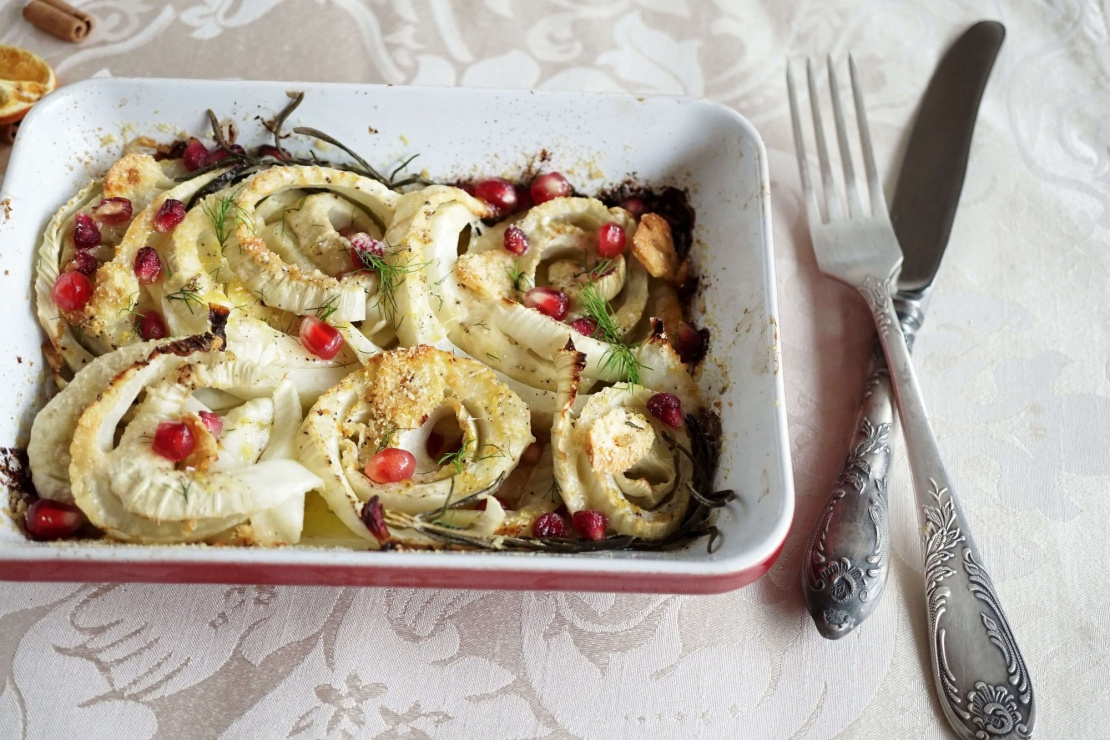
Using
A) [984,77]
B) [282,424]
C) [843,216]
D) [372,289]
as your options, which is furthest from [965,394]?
[282,424]

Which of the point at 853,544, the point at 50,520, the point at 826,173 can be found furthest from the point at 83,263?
the point at 826,173

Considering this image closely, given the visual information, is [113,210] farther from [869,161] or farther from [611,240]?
[869,161]

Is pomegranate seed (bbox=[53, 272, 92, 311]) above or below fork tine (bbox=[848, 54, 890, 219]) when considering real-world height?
above

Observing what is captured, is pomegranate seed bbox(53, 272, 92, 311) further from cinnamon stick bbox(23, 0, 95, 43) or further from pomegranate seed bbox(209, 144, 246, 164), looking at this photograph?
cinnamon stick bbox(23, 0, 95, 43)

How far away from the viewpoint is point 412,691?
2324mm

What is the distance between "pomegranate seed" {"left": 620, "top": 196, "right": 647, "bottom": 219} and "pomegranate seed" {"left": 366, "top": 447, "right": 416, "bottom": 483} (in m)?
1.16

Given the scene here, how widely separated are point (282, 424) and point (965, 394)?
221 centimetres

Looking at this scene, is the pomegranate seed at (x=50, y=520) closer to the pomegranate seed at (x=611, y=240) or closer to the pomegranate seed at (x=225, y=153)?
the pomegranate seed at (x=225, y=153)

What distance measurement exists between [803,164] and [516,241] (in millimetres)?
1160

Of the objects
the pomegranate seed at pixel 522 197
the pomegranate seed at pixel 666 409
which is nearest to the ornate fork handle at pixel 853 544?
the pomegranate seed at pixel 666 409

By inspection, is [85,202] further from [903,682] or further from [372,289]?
[903,682]

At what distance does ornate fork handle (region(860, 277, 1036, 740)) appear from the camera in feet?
7.41

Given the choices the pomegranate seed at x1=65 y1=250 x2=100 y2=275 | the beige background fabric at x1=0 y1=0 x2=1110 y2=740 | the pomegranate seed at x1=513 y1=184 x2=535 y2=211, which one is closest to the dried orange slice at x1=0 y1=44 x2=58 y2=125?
the beige background fabric at x1=0 y1=0 x2=1110 y2=740

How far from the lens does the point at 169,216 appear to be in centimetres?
260
